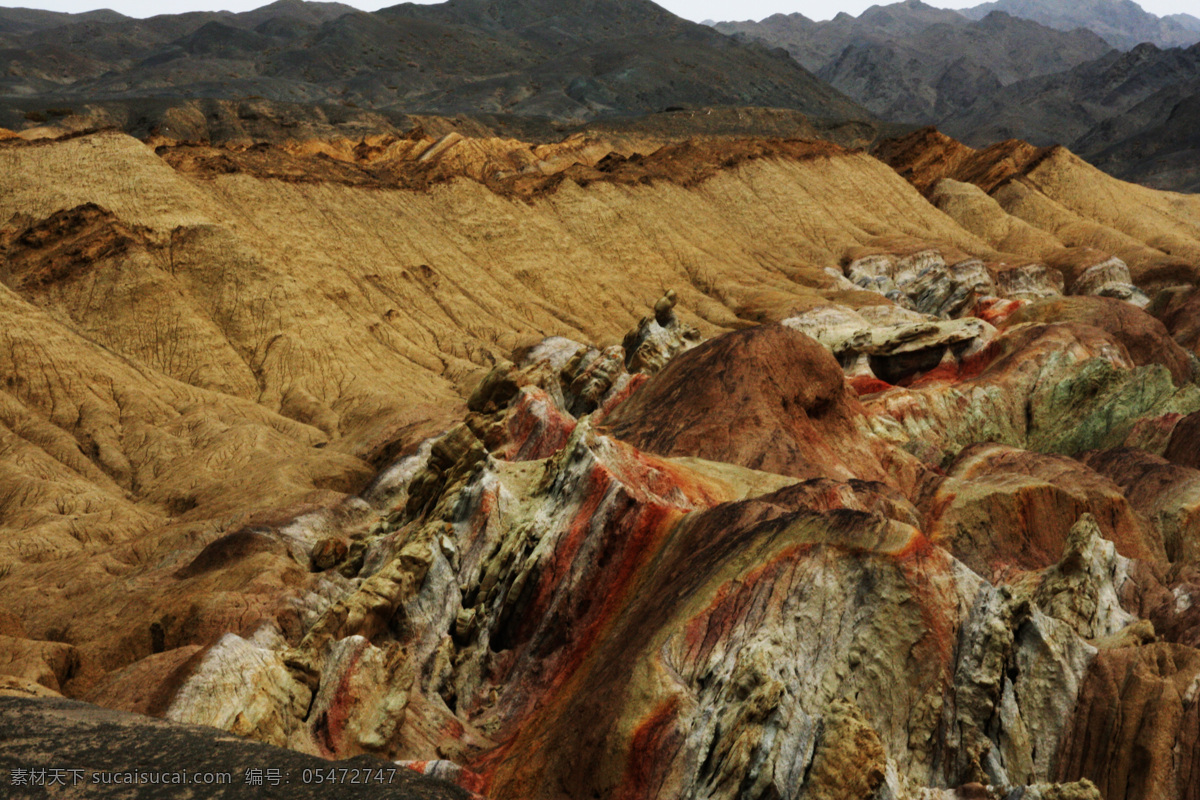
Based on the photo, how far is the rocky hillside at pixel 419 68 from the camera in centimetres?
13605

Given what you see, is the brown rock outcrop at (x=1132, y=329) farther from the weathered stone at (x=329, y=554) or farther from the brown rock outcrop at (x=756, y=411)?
the weathered stone at (x=329, y=554)

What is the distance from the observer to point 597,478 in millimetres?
17281

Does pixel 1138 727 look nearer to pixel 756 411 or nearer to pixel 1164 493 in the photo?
pixel 1164 493

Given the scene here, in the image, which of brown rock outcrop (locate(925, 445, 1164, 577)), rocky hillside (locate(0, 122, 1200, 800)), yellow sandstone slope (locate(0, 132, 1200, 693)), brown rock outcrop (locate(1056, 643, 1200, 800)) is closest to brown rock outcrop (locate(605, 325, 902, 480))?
rocky hillside (locate(0, 122, 1200, 800))

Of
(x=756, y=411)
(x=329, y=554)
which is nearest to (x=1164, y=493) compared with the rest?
(x=756, y=411)

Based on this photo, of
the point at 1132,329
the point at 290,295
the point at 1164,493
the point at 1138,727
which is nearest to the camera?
the point at 1138,727

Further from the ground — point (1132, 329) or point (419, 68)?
point (419, 68)

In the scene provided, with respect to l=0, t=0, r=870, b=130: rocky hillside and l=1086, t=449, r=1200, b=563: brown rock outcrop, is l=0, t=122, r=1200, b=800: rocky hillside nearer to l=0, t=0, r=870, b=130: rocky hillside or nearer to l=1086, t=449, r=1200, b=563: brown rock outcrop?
l=1086, t=449, r=1200, b=563: brown rock outcrop

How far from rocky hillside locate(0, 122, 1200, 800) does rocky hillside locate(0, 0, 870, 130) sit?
66.6m

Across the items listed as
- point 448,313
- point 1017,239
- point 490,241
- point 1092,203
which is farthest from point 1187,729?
point 1092,203

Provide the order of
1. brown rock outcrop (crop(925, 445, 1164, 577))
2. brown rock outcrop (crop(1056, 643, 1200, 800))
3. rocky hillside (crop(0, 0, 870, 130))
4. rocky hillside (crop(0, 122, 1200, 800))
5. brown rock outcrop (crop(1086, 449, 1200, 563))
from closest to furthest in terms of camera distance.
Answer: brown rock outcrop (crop(1056, 643, 1200, 800)), rocky hillside (crop(0, 122, 1200, 800)), brown rock outcrop (crop(925, 445, 1164, 577)), brown rock outcrop (crop(1086, 449, 1200, 563)), rocky hillside (crop(0, 0, 870, 130))

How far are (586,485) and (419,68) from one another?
14995cm

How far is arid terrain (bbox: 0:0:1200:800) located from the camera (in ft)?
39.6

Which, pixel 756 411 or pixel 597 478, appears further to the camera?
pixel 756 411
